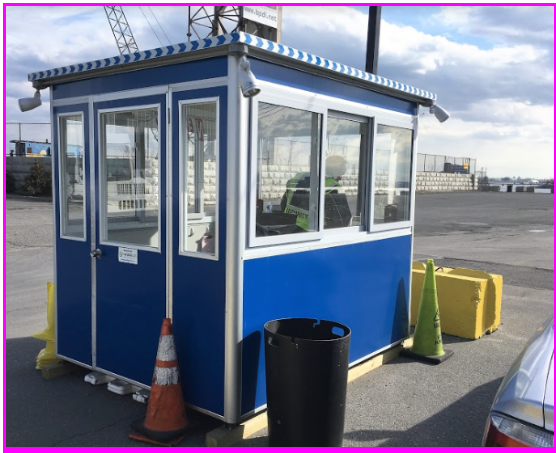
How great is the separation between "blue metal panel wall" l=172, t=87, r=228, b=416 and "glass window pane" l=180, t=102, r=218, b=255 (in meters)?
0.07

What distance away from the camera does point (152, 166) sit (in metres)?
4.43

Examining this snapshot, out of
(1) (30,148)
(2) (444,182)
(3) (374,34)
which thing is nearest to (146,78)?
(3) (374,34)

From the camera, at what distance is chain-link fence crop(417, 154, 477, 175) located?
42.4m

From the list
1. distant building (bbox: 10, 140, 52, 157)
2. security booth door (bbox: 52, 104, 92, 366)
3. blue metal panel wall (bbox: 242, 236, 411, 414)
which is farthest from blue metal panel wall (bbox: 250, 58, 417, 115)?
distant building (bbox: 10, 140, 52, 157)

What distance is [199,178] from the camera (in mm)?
4066

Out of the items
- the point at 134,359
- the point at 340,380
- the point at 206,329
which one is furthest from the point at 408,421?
the point at 134,359

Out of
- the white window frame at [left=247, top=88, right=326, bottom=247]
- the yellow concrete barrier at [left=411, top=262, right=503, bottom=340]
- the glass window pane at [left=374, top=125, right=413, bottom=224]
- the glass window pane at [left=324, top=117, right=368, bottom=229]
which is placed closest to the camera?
the white window frame at [left=247, top=88, right=326, bottom=247]

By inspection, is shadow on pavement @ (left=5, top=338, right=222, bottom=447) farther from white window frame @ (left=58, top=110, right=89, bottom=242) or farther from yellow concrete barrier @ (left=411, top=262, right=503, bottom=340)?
yellow concrete barrier @ (left=411, top=262, right=503, bottom=340)

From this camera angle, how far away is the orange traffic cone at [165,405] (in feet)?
12.1

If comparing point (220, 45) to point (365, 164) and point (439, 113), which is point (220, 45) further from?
point (439, 113)

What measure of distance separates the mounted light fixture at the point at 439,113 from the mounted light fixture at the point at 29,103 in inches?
142

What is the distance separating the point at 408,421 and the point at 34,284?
6.53 metres

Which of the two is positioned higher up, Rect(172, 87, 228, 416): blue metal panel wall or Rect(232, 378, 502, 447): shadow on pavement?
Rect(172, 87, 228, 416): blue metal panel wall

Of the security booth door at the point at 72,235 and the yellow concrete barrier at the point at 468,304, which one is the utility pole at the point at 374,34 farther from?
the security booth door at the point at 72,235
